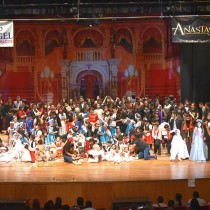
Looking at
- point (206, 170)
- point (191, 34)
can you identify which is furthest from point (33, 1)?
point (206, 170)

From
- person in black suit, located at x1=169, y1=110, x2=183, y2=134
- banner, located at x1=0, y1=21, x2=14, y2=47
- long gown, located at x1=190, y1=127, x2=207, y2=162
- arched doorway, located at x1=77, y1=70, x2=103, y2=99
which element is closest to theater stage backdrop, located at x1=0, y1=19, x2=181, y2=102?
arched doorway, located at x1=77, y1=70, x2=103, y2=99

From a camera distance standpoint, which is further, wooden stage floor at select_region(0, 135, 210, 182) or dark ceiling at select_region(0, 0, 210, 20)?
dark ceiling at select_region(0, 0, 210, 20)

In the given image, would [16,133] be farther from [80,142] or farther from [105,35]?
[105,35]

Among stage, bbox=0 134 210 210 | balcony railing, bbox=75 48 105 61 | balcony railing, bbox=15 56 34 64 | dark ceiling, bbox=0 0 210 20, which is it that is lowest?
stage, bbox=0 134 210 210

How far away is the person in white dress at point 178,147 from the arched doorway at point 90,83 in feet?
31.4

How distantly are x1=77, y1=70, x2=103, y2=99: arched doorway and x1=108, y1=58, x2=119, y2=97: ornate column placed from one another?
22.3 inches

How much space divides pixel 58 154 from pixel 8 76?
872 centimetres

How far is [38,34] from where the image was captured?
26984 millimetres

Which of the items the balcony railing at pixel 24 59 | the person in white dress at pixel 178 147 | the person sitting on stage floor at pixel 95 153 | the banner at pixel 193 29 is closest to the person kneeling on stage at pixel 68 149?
the person sitting on stage floor at pixel 95 153

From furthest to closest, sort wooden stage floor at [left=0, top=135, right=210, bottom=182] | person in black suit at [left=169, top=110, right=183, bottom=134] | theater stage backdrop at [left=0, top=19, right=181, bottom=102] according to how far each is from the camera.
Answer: theater stage backdrop at [left=0, top=19, right=181, bottom=102] → person in black suit at [left=169, top=110, right=183, bottom=134] → wooden stage floor at [left=0, top=135, right=210, bottom=182]

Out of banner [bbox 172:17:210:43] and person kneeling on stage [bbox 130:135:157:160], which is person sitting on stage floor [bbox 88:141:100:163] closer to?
person kneeling on stage [bbox 130:135:157:160]

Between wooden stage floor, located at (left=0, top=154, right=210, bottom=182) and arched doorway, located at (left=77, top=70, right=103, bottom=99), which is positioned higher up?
arched doorway, located at (left=77, top=70, right=103, bottom=99)

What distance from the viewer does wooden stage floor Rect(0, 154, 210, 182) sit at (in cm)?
1501

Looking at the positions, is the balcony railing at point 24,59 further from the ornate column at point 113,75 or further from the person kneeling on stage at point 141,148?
the person kneeling on stage at point 141,148
